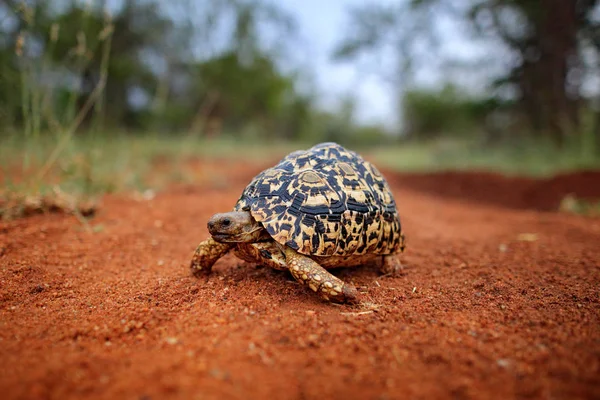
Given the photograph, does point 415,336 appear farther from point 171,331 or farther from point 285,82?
point 285,82

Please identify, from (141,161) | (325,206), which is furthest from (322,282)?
(141,161)

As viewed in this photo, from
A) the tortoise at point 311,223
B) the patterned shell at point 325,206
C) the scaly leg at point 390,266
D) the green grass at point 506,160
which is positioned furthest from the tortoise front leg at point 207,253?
the green grass at point 506,160

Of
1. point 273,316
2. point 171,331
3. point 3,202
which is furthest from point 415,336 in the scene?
point 3,202

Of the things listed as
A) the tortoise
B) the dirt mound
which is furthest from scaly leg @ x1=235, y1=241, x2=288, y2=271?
the dirt mound

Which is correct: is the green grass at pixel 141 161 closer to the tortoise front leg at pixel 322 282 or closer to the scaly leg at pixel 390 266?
the tortoise front leg at pixel 322 282

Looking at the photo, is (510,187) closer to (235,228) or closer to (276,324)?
(235,228)

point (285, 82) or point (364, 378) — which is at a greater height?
point (285, 82)
